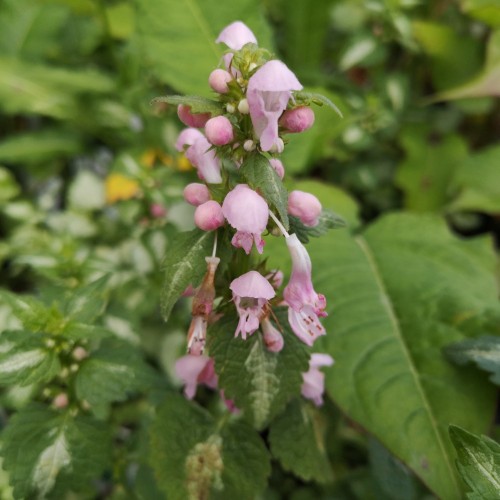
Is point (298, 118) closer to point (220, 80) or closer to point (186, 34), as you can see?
point (220, 80)

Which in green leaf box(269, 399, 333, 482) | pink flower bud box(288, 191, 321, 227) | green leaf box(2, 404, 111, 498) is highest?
pink flower bud box(288, 191, 321, 227)

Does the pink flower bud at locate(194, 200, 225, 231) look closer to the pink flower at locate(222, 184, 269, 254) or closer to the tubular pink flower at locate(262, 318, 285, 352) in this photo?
the pink flower at locate(222, 184, 269, 254)

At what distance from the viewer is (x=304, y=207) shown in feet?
2.44

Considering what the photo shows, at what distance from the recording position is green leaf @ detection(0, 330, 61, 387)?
84 cm

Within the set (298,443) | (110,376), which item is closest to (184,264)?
(110,376)

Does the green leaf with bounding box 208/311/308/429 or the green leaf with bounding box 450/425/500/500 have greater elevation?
the green leaf with bounding box 208/311/308/429

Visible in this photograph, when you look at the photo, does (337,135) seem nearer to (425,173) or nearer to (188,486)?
(425,173)

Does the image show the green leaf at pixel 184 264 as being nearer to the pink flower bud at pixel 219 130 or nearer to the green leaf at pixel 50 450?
the pink flower bud at pixel 219 130

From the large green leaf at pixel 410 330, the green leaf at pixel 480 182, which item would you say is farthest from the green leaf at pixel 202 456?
the green leaf at pixel 480 182

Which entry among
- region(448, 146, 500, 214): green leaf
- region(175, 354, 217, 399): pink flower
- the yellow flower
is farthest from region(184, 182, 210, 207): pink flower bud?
region(448, 146, 500, 214): green leaf

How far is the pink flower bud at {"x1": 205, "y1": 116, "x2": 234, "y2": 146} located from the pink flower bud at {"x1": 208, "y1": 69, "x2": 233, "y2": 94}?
0.05 m

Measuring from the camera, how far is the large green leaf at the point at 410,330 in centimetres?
96

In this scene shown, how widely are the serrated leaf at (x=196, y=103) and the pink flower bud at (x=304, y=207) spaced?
0.15m

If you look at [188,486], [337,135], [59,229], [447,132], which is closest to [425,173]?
[447,132]
